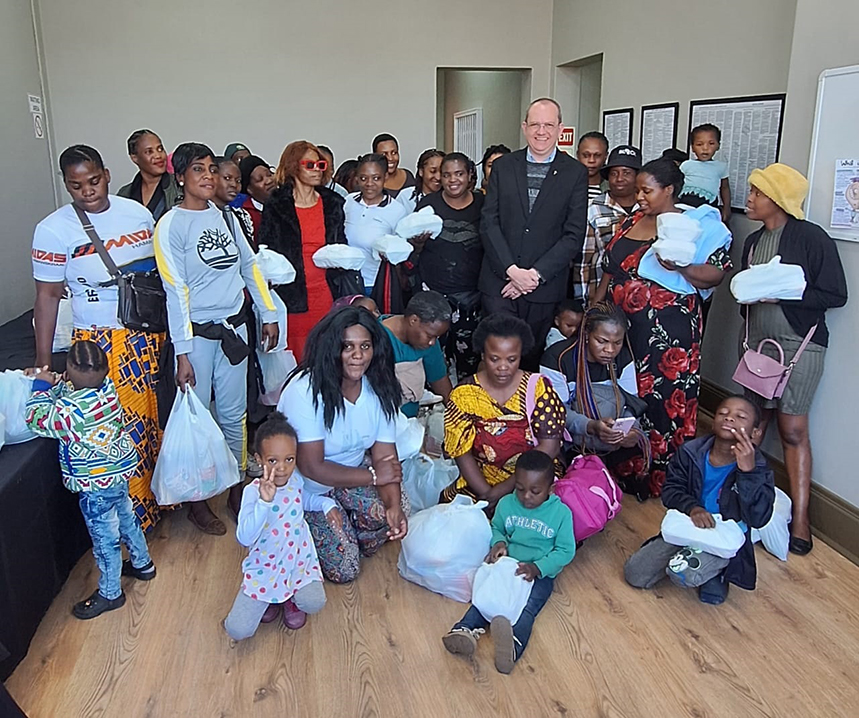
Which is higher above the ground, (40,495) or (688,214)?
(688,214)

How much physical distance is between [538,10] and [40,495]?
5.78 metres

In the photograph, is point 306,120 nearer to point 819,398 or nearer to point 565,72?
point 565,72

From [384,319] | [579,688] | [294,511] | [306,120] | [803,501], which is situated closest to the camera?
[579,688]

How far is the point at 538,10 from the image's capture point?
6297mm

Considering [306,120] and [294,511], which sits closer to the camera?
[294,511]

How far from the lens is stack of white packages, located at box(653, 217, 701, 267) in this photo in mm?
2805

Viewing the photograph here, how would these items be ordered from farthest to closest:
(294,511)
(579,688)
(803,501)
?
(803,501)
(294,511)
(579,688)

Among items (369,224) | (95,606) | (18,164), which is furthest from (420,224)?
(18,164)

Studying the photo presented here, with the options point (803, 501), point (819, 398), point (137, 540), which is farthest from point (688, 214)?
point (137, 540)

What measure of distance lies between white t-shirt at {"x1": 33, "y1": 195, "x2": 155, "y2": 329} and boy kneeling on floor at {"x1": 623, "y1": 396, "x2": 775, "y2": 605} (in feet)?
6.75

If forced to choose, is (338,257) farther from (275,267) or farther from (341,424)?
(341,424)

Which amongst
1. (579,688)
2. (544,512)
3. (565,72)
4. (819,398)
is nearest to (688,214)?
(819,398)

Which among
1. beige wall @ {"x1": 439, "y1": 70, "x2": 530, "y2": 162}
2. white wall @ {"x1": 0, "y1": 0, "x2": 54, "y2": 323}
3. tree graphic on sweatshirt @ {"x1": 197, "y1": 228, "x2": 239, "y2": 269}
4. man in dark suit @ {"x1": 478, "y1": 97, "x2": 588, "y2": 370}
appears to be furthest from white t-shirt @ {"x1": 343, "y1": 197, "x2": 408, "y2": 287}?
beige wall @ {"x1": 439, "y1": 70, "x2": 530, "y2": 162}

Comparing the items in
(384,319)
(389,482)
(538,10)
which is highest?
(538,10)
